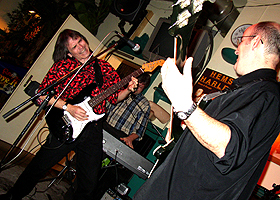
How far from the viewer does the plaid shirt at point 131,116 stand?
3.29 meters

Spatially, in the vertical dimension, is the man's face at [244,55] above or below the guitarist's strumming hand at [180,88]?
above

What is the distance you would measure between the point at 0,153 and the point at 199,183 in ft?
12.4

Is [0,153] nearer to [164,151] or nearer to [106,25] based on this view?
[164,151]

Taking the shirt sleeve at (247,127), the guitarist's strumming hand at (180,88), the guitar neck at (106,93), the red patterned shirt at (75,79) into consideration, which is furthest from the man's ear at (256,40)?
the red patterned shirt at (75,79)

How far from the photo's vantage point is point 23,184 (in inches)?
75.2

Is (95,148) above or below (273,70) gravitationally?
below

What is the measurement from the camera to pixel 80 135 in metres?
2.14

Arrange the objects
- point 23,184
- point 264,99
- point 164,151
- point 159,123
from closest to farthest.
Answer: point 264,99 → point 164,151 → point 23,184 → point 159,123

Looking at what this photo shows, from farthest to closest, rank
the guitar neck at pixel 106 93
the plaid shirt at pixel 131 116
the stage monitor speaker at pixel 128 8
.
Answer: the stage monitor speaker at pixel 128 8
the plaid shirt at pixel 131 116
the guitar neck at pixel 106 93

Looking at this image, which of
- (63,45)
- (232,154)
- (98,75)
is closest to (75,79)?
(98,75)

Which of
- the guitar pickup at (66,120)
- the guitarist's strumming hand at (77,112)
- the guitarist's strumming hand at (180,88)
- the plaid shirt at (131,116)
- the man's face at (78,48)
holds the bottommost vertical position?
the guitar pickup at (66,120)

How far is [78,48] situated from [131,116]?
1707 mm

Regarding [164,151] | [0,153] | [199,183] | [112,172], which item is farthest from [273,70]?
[0,153]

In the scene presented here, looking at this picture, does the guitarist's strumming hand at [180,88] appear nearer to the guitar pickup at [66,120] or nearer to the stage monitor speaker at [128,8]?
the guitar pickup at [66,120]
